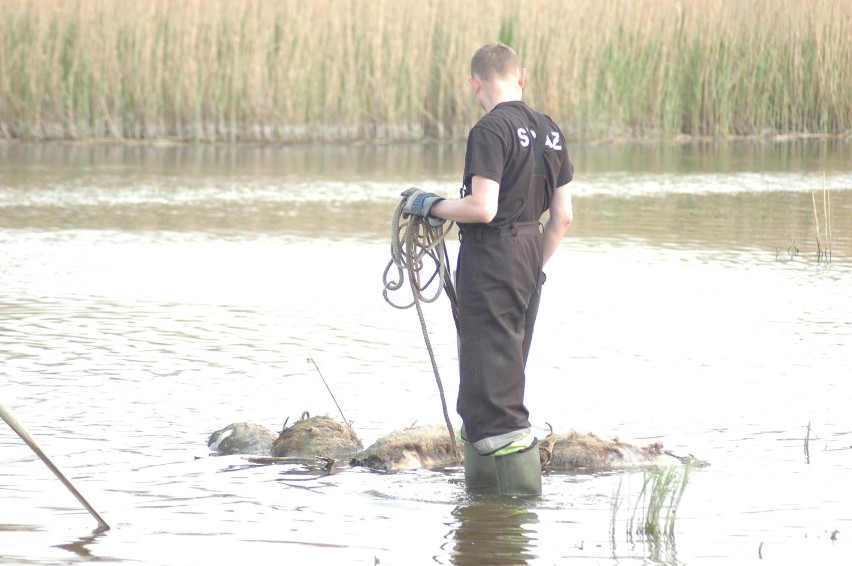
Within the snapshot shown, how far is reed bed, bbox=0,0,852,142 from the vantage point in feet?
63.3

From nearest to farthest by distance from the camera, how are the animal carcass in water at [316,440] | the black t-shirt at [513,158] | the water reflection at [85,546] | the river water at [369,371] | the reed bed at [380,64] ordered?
1. the water reflection at [85,546]
2. the river water at [369,371]
3. the black t-shirt at [513,158]
4. the animal carcass in water at [316,440]
5. the reed bed at [380,64]

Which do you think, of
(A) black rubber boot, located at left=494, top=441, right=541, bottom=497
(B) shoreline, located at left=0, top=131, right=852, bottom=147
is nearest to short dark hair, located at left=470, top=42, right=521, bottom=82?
(A) black rubber boot, located at left=494, top=441, right=541, bottom=497

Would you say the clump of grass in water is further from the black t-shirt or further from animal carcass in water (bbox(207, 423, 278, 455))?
animal carcass in water (bbox(207, 423, 278, 455))

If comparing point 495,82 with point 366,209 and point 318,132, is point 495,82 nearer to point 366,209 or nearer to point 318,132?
point 366,209

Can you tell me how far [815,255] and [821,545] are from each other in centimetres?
669

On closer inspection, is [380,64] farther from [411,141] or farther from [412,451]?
[412,451]


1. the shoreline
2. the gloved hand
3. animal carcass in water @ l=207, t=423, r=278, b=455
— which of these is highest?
the gloved hand

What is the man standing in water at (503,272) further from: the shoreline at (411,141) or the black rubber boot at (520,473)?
the shoreline at (411,141)

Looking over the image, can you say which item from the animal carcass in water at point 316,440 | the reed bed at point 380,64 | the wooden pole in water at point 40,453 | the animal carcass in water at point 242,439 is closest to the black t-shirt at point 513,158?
the animal carcass in water at point 316,440

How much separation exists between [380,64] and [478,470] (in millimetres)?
14623

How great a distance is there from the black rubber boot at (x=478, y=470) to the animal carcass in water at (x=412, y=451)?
1.18ft

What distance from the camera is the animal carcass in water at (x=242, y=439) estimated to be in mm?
5930

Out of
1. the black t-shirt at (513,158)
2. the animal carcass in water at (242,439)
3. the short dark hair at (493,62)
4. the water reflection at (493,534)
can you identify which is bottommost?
the water reflection at (493,534)

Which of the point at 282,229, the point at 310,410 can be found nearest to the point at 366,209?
the point at 282,229
